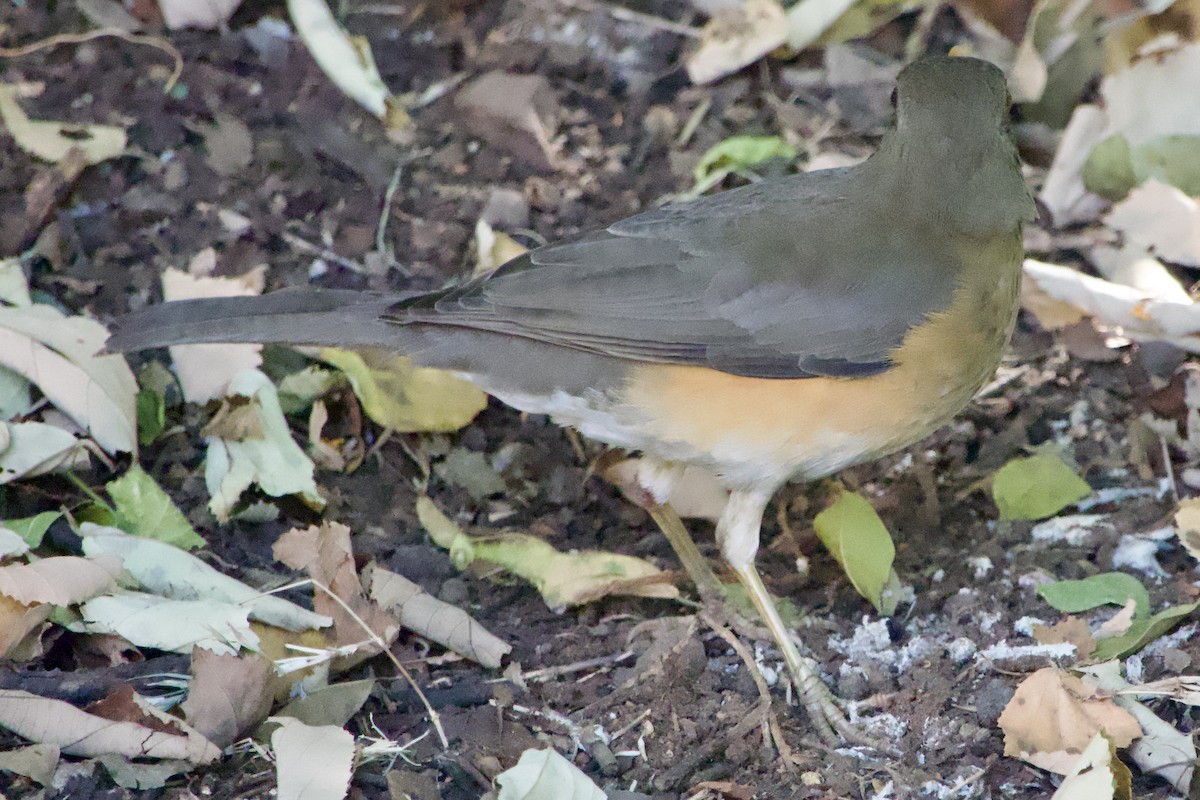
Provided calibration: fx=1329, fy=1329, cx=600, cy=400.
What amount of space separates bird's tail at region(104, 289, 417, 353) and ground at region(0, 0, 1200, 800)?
1.60ft

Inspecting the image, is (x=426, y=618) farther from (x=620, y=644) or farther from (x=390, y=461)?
(x=390, y=461)

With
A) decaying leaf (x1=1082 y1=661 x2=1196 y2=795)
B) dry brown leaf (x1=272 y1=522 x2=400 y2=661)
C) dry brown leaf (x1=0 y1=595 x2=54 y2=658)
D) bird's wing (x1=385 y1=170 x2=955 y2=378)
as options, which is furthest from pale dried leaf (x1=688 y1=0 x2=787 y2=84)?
dry brown leaf (x1=0 y1=595 x2=54 y2=658)

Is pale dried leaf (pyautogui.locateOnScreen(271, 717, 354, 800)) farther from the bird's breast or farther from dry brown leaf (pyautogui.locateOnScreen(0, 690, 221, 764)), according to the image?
the bird's breast

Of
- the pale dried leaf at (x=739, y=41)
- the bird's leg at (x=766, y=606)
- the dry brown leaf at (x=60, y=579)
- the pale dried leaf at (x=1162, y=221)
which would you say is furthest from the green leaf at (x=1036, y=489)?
the dry brown leaf at (x=60, y=579)

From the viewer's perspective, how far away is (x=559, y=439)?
15.2 feet

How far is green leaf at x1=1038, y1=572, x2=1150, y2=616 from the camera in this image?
3.63 metres

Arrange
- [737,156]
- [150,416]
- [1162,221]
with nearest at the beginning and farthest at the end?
[150,416], [1162,221], [737,156]

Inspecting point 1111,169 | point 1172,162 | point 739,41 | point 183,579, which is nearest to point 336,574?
point 183,579

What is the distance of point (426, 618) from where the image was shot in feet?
12.1

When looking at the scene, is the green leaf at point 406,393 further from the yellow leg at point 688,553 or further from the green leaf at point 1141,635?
the green leaf at point 1141,635

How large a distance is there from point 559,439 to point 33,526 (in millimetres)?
1755

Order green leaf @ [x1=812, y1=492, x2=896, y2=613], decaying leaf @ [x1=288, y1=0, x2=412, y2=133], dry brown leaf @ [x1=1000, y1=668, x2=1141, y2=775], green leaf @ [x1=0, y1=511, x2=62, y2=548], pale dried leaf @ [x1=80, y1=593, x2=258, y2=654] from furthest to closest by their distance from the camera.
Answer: decaying leaf @ [x1=288, y1=0, x2=412, y2=133] < green leaf @ [x1=812, y1=492, x2=896, y2=613] < green leaf @ [x1=0, y1=511, x2=62, y2=548] < pale dried leaf @ [x1=80, y1=593, x2=258, y2=654] < dry brown leaf @ [x1=1000, y1=668, x2=1141, y2=775]

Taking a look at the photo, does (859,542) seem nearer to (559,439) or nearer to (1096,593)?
(1096,593)

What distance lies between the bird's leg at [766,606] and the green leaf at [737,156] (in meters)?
1.66
